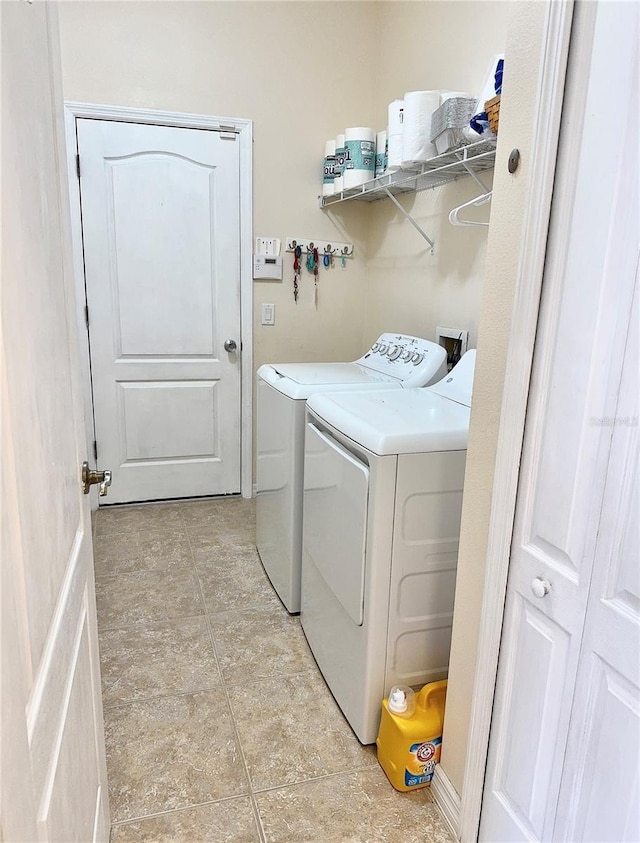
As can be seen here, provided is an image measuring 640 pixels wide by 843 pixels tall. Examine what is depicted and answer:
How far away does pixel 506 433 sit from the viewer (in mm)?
1095

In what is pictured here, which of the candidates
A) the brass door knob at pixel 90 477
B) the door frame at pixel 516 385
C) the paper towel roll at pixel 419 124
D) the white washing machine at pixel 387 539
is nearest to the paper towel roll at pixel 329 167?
the paper towel roll at pixel 419 124

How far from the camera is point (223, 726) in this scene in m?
1.73

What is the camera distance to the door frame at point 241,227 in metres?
2.91

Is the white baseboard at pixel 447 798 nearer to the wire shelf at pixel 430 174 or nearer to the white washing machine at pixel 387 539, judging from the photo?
the white washing machine at pixel 387 539

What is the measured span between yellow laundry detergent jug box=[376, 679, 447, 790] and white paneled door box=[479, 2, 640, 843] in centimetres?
38

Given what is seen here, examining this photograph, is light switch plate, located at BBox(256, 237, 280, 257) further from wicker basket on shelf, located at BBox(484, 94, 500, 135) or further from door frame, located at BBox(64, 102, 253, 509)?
wicker basket on shelf, located at BBox(484, 94, 500, 135)

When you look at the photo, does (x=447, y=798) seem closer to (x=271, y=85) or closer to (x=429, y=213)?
(x=429, y=213)

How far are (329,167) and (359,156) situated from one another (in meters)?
0.38

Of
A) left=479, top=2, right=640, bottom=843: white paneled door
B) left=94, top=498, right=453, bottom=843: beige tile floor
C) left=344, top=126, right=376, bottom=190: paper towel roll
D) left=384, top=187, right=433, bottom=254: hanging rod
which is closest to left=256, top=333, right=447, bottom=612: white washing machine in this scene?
left=94, top=498, right=453, bottom=843: beige tile floor

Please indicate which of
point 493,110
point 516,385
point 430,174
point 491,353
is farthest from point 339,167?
point 516,385

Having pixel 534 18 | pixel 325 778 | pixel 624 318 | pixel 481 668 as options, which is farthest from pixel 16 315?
pixel 325 778

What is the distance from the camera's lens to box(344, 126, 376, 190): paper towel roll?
278 cm

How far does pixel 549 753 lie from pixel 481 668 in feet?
0.65

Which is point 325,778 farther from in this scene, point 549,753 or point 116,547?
point 116,547
